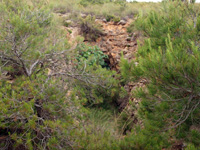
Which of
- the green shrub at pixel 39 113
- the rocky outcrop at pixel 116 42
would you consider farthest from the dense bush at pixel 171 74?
the rocky outcrop at pixel 116 42

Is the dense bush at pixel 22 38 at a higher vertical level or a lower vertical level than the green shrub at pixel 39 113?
higher

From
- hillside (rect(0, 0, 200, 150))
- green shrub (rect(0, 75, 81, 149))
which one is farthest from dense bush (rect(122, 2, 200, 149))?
green shrub (rect(0, 75, 81, 149))

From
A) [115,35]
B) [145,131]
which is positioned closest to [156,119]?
[145,131]

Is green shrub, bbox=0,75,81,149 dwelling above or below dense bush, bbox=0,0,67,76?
below

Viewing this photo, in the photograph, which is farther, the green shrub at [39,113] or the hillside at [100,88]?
the green shrub at [39,113]

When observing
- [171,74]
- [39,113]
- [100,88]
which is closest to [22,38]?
[39,113]

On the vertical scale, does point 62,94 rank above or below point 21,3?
below

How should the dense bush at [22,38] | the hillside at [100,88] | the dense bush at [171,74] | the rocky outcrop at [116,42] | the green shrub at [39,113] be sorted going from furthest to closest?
the rocky outcrop at [116,42] < the dense bush at [22,38] < the green shrub at [39,113] < the hillside at [100,88] < the dense bush at [171,74]

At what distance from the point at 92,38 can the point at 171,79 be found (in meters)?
8.47

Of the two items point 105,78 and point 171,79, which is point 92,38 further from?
point 171,79

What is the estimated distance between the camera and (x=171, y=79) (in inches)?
118

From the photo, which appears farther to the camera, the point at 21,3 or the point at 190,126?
the point at 21,3

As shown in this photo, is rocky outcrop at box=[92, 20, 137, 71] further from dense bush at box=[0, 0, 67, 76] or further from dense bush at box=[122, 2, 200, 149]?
dense bush at box=[0, 0, 67, 76]

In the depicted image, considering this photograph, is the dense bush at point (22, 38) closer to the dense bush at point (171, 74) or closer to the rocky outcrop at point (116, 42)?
the dense bush at point (171, 74)
